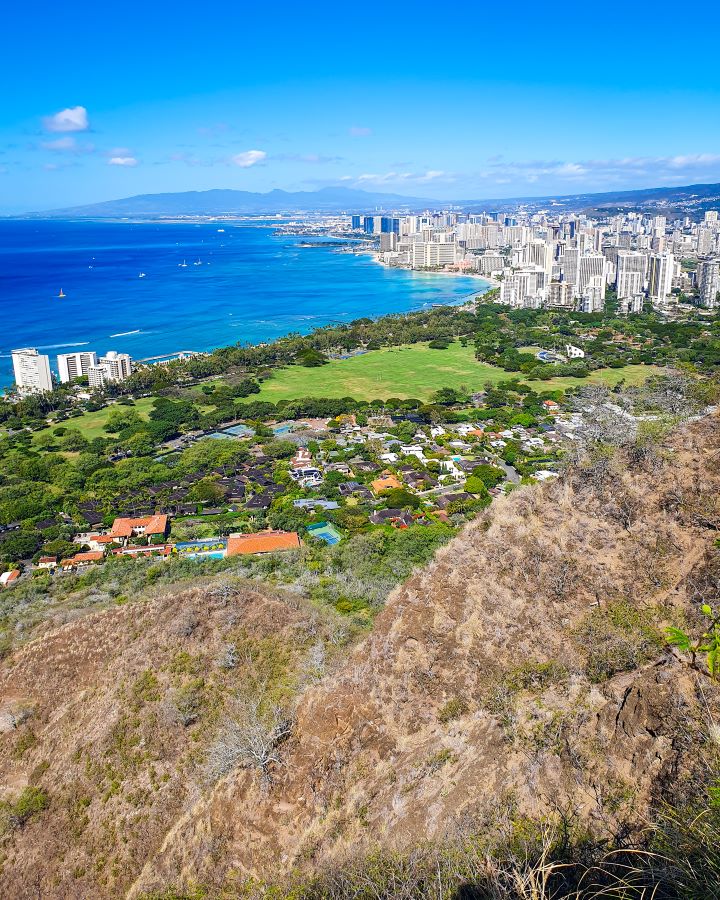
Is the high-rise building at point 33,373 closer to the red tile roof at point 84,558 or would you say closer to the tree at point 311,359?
the tree at point 311,359

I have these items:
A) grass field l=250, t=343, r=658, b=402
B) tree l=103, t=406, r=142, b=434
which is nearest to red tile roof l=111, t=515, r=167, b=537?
tree l=103, t=406, r=142, b=434

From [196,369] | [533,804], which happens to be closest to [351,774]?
[533,804]

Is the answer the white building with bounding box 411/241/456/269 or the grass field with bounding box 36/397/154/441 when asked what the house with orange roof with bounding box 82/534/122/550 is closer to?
the grass field with bounding box 36/397/154/441

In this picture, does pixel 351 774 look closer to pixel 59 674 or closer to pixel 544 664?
pixel 544 664

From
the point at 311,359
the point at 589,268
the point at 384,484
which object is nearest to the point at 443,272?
the point at 589,268

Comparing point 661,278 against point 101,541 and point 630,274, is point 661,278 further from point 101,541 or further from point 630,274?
point 101,541
